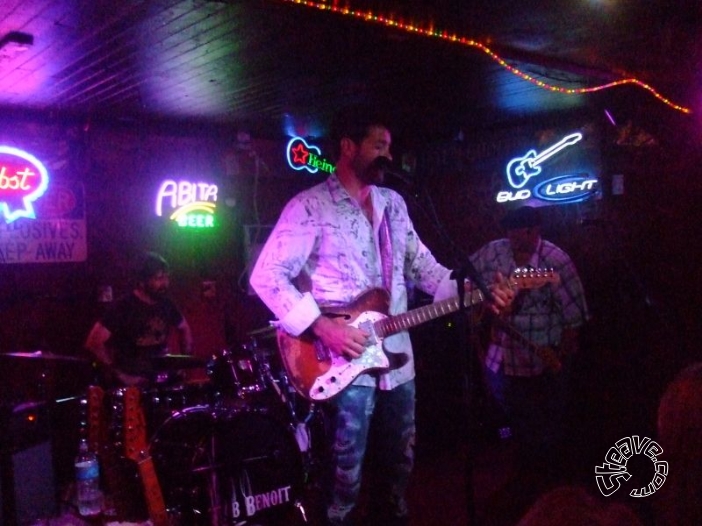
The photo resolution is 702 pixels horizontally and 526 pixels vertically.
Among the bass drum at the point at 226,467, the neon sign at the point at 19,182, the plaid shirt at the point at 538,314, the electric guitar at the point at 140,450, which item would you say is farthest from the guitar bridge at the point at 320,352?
the neon sign at the point at 19,182

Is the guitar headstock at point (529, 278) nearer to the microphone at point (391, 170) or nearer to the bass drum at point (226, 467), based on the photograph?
the microphone at point (391, 170)

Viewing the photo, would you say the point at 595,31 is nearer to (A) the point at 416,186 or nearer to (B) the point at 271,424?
(A) the point at 416,186

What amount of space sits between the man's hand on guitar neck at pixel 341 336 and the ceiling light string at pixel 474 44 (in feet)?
6.47

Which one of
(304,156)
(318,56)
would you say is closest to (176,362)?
(318,56)

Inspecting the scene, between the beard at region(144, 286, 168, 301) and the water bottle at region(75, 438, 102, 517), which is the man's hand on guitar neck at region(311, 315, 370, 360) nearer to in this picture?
the water bottle at region(75, 438, 102, 517)

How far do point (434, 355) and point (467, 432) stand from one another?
4.10m

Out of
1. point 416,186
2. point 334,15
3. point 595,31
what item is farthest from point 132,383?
point 595,31

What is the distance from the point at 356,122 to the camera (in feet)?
10.5

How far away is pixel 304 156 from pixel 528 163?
273cm

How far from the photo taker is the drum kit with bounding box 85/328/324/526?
439 cm

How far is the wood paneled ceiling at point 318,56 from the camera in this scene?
13.8 feet

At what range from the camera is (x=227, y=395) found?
5199mm

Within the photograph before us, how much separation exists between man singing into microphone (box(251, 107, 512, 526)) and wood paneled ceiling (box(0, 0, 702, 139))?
1327mm

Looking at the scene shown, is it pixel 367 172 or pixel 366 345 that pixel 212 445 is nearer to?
pixel 366 345
